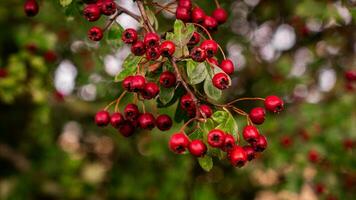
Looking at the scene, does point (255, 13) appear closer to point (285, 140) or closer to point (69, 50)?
point (285, 140)

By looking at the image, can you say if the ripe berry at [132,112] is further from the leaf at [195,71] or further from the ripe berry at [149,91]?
the leaf at [195,71]

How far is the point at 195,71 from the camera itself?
1.73 metres

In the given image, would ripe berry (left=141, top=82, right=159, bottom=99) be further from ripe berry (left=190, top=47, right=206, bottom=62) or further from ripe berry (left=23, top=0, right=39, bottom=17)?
A: ripe berry (left=23, top=0, right=39, bottom=17)

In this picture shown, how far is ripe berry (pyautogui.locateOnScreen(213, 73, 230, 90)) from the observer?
1701mm

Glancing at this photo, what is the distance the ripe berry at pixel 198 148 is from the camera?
5.46 ft

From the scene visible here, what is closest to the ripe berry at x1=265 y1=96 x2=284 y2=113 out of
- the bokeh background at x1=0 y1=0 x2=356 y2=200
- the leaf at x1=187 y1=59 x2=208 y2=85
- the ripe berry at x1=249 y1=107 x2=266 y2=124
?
the ripe berry at x1=249 y1=107 x2=266 y2=124

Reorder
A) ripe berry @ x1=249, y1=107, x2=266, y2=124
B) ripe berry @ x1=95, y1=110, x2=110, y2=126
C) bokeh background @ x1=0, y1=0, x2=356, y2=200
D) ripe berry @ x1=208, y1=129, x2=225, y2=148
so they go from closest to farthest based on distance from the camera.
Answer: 1. ripe berry @ x1=208, y1=129, x2=225, y2=148
2. ripe berry @ x1=249, y1=107, x2=266, y2=124
3. ripe berry @ x1=95, y1=110, x2=110, y2=126
4. bokeh background @ x1=0, y1=0, x2=356, y2=200

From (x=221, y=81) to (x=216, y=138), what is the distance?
200mm

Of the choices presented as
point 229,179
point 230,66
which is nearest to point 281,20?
point 229,179

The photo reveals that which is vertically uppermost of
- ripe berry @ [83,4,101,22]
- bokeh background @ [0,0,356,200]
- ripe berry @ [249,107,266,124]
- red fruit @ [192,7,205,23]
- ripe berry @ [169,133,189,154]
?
ripe berry @ [83,4,101,22]

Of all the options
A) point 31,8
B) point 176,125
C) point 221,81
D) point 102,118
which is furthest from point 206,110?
point 176,125

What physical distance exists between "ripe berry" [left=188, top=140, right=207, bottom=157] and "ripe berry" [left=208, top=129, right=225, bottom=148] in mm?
48

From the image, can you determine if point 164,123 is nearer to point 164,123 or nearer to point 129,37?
point 164,123

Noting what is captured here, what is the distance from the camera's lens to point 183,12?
1.96 meters
